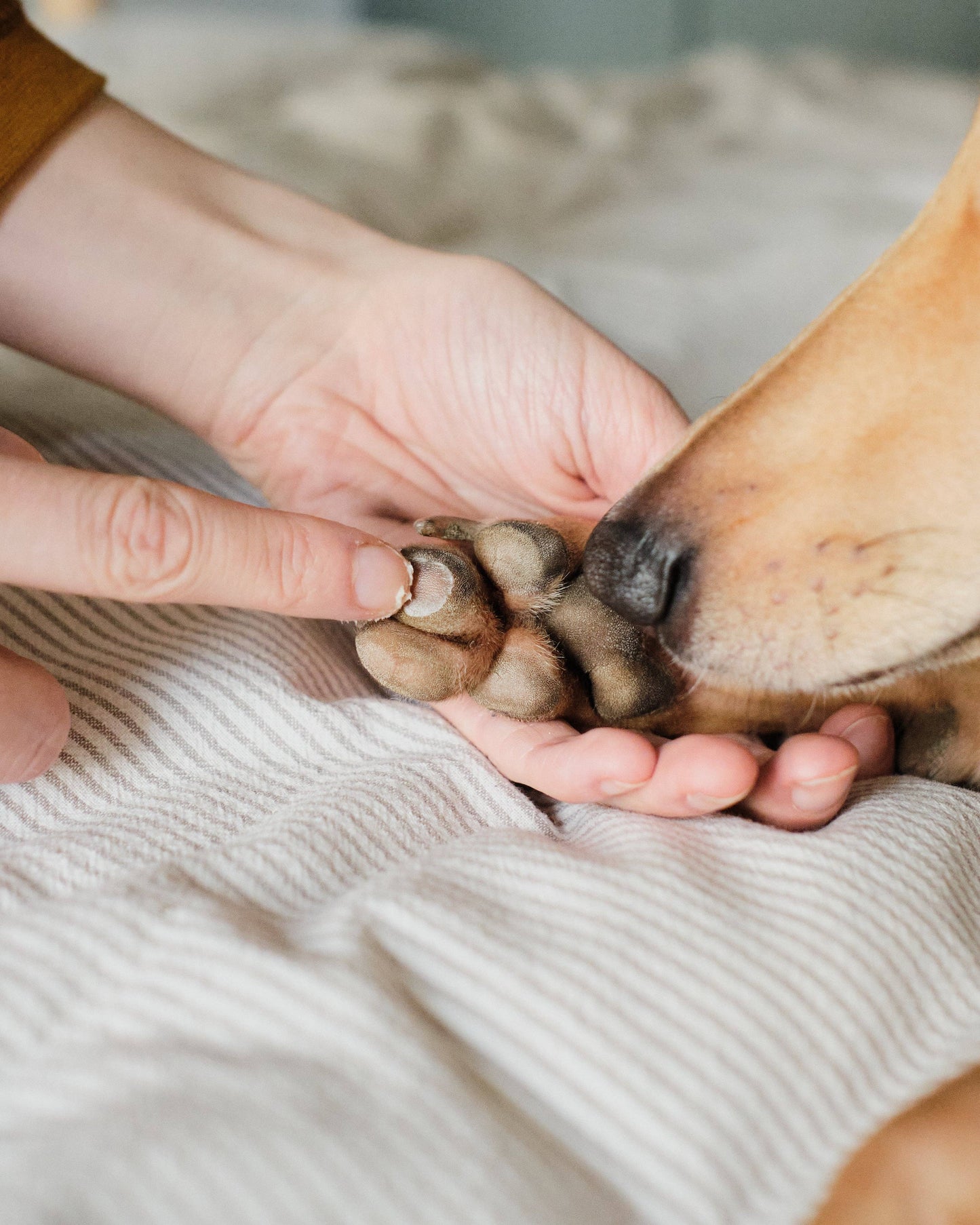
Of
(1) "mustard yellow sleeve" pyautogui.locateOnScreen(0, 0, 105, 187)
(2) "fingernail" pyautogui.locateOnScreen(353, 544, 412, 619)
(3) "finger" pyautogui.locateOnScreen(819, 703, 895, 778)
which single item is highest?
(1) "mustard yellow sleeve" pyautogui.locateOnScreen(0, 0, 105, 187)

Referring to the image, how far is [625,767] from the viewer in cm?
67

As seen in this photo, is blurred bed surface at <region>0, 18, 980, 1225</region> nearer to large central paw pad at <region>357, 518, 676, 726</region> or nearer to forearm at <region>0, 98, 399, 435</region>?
large central paw pad at <region>357, 518, 676, 726</region>

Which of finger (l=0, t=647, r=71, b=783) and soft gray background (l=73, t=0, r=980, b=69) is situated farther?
soft gray background (l=73, t=0, r=980, b=69)

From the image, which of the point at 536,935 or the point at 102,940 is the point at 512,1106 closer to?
the point at 536,935

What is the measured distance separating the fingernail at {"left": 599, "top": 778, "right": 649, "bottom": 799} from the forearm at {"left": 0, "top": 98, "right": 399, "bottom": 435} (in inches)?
23.7

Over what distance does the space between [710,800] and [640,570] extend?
5.7 inches

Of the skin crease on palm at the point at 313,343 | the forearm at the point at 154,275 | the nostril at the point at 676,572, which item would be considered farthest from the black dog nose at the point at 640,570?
the forearm at the point at 154,275

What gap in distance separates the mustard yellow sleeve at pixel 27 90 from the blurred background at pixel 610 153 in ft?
2.09

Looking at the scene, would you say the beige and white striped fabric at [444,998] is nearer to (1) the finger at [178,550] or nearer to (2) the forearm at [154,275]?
(1) the finger at [178,550]

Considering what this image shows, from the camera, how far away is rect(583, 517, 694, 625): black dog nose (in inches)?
27.3

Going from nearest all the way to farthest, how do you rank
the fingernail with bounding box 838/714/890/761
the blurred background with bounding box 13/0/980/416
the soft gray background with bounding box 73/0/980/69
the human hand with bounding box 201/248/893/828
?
the fingernail with bounding box 838/714/890/761
the human hand with bounding box 201/248/893/828
the blurred background with bounding box 13/0/980/416
the soft gray background with bounding box 73/0/980/69

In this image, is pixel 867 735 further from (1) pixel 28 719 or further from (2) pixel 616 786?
(1) pixel 28 719

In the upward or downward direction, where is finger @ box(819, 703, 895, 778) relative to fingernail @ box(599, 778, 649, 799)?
downward

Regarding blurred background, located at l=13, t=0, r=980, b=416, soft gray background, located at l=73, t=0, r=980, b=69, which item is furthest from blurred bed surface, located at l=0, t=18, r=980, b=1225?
soft gray background, located at l=73, t=0, r=980, b=69
